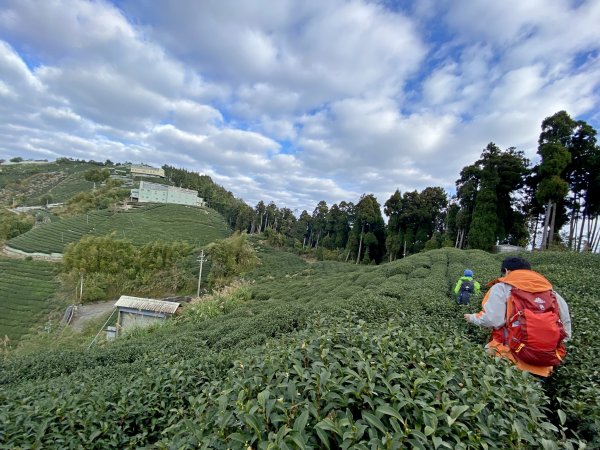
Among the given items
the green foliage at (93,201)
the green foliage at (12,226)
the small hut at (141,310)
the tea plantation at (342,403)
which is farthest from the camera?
the green foliage at (93,201)

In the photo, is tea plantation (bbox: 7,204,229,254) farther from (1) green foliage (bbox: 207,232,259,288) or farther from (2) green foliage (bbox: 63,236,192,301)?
(1) green foliage (bbox: 207,232,259,288)

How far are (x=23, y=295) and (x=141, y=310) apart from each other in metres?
16.5

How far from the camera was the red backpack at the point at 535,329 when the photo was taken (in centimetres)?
232

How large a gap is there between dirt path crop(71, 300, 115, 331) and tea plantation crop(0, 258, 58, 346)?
2424 millimetres

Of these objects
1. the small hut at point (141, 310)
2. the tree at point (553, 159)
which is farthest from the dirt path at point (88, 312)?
the tree at point (553, 159)

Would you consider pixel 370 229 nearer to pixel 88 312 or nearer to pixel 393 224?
pixel 393 224

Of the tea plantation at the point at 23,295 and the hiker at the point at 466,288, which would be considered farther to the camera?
the tea plantation at the point at 23,295

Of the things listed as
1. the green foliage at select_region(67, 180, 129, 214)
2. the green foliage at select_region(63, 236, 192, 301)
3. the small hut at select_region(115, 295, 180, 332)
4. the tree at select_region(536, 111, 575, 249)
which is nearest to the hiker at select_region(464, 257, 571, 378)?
the small hut at select_region(115, 295, 180, 332)

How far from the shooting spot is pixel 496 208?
22.7 m

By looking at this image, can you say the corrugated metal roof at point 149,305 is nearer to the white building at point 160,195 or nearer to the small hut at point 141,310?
the small hut at point 141,310

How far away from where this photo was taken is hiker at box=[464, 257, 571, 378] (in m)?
2.33

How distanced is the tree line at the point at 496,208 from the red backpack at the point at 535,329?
21.7 metres

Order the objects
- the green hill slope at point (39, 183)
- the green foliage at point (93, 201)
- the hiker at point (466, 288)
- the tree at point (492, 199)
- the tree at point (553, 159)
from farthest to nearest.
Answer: the green hill slope at point (39, 183), the green foliage at point (93, 201), the tree at point (492, 199), the tree at point (553, 159), the hiker at point (466, 288)

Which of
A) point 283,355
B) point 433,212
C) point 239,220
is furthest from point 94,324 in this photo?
point 239,220
